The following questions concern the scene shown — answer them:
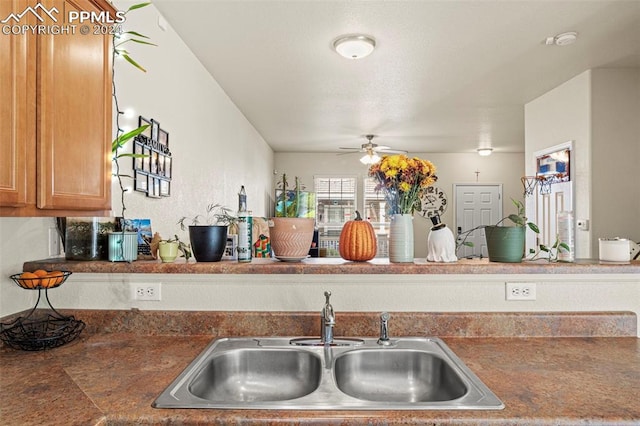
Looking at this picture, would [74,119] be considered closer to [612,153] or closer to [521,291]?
[521,291]

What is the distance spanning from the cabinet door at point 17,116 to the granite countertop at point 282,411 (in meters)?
0.53

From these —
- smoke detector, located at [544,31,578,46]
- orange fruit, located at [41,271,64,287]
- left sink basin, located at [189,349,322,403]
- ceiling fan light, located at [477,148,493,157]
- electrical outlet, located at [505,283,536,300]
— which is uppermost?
smoke detector, located at [544,31,578,46]

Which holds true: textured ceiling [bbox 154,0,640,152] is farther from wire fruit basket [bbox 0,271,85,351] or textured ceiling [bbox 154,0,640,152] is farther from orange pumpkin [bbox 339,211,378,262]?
wire fruit basket [bbox 0,271,85,351]

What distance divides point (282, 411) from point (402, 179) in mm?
1049

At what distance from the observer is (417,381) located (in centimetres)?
145

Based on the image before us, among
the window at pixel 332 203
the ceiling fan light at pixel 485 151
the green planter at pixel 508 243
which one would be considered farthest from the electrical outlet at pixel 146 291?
the ceiling fan light at pixel 485 151

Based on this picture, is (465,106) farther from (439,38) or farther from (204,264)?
(204,264)

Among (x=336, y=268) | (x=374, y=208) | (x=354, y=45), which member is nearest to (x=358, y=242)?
(x=336, y=268)

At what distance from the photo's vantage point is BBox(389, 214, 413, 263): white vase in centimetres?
171

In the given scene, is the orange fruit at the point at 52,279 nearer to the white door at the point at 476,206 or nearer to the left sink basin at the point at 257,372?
the left sink basin at the point at 257,372

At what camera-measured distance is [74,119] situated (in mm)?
1381

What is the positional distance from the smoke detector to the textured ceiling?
49mm

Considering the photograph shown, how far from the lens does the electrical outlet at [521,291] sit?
165 cm

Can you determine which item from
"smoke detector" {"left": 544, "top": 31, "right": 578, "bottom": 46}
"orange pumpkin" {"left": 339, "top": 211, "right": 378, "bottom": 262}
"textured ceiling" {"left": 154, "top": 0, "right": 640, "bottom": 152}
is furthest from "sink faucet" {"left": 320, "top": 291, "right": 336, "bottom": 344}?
"smoke detector" {"left": 544, "top": 31, "right": 578, "bottom": 46}
